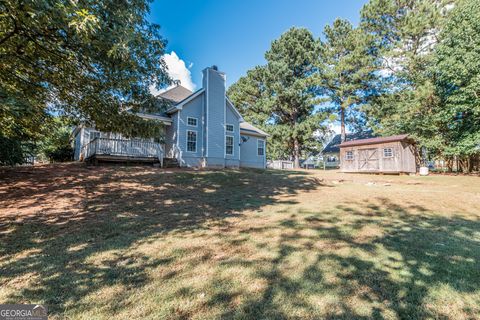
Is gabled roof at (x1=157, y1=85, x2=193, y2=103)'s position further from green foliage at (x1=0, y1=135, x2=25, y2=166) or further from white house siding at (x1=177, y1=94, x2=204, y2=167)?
green foliage at (x1=0, y1=135, x2=25, y2=166)

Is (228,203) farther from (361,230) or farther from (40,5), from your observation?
(40,5)

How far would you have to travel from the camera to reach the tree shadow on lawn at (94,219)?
2797mm

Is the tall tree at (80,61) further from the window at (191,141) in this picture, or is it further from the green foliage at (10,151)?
the window at (191,141)

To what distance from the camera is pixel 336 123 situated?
3025cm

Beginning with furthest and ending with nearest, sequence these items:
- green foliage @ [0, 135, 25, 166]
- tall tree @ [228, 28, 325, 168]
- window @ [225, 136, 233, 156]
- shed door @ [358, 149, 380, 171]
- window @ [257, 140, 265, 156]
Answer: tall tree @ [228, 28, 325, 168] < window @ [257, 140, 265, 156] < shed door @ [358, 149, 380, 171] < window @ [225, 136, 233, 156] < green foliage @ [0, 135, 25, 166]

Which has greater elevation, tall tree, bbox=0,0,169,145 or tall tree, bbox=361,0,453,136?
tall tree, bbox=361,0,453,136

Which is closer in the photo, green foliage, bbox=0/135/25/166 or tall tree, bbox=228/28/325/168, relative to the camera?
green foliage, bbox=0/135/25/166

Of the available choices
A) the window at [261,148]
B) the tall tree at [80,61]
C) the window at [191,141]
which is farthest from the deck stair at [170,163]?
the window at [261,148]

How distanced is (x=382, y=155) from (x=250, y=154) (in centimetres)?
1042

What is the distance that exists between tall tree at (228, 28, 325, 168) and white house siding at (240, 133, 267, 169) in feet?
26.5

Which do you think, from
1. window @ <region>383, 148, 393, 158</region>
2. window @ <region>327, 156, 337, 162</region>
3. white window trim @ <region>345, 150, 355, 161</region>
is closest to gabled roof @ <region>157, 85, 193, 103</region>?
white window trim @ <region>345, 150, 355, 161</region>

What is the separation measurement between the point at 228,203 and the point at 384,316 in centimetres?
493

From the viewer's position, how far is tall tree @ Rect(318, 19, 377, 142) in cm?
2522

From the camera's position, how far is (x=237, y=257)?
11.1ft
